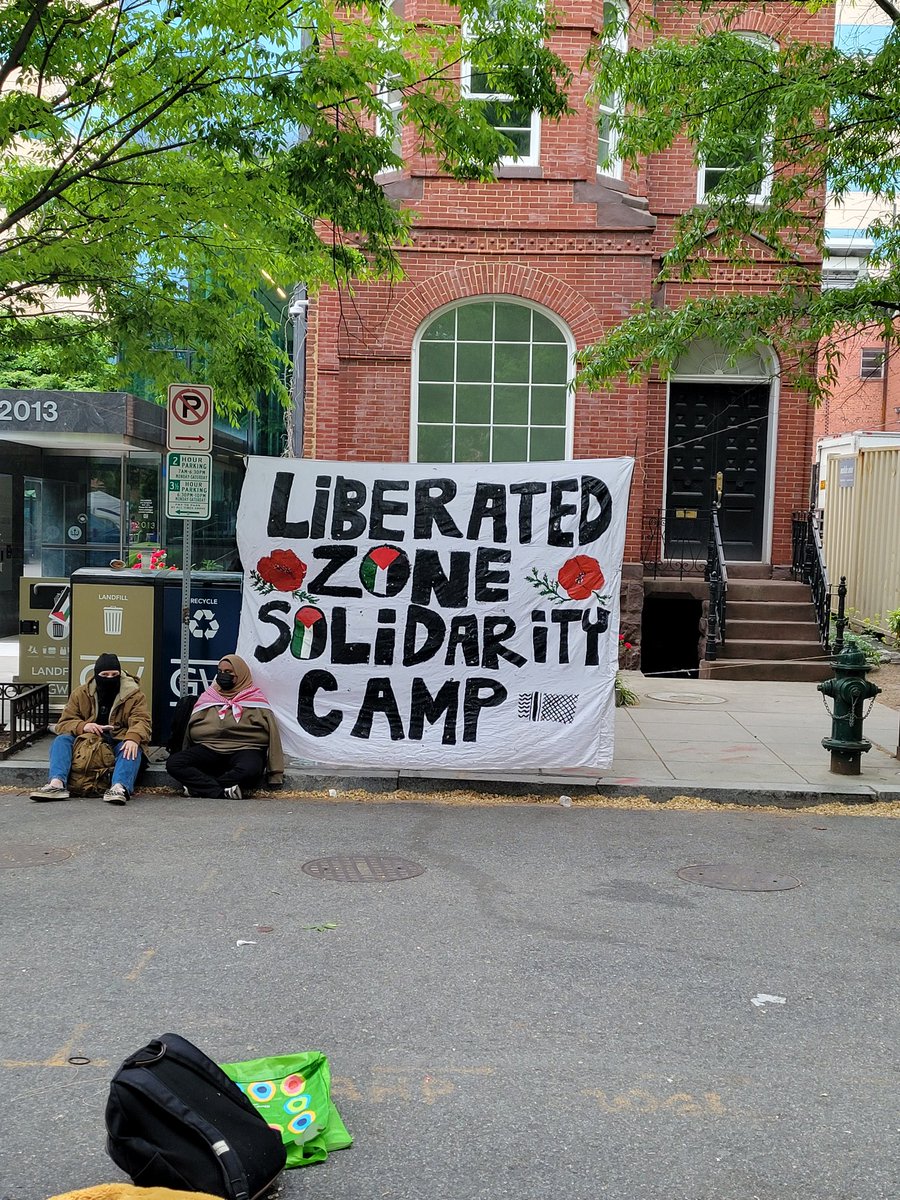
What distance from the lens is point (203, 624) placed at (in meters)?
9.77

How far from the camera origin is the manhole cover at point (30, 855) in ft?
22.3

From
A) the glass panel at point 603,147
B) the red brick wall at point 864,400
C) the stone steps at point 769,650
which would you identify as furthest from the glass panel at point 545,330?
the red brick wall at point 864,400

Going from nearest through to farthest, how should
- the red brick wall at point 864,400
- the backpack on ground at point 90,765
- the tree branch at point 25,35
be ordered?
the tree branch at point 25,35 < the backpack on ground at point 90,765 < the red brick wall at point 864,400

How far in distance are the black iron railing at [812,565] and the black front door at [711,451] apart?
67cm

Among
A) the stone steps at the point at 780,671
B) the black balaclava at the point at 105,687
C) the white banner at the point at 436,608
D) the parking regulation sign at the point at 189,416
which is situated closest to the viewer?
→ the black balaclava at the point at 105,687

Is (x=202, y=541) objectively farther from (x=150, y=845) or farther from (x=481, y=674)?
(x=150, y=845)

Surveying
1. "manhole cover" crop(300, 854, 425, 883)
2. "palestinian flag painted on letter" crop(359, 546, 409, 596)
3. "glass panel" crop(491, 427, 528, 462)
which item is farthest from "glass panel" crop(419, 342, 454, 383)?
"manhole cover" crop(300, 854, 425, 883)

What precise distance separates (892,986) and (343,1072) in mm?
2532

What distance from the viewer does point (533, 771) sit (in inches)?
368

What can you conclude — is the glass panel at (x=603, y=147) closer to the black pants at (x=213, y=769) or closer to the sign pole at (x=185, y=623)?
the sign pole at (x=185, y=623)

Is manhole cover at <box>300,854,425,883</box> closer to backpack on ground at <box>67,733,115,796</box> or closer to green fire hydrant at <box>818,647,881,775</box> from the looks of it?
backpack on ground at <box>67,733,115,796</box>

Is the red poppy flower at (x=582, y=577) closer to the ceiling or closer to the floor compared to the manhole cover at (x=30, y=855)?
closer to the ceiling

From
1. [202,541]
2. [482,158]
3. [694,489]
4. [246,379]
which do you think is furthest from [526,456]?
[202,541]

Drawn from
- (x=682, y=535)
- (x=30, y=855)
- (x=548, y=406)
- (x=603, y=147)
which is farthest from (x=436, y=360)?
(x=30, y=855)
